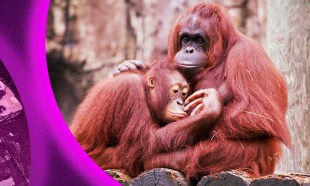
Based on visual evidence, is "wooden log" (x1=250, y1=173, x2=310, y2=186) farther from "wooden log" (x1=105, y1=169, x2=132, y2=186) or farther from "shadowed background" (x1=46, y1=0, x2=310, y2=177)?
"shadowed background" (x1=46, y1=0, x2=310, y2=177)

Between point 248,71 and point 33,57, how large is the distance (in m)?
0.98

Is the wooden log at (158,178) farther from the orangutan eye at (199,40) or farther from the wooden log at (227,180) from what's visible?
the orangutan eye at (199,40)

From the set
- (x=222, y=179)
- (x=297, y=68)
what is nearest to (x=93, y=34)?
(x=297, y=68)

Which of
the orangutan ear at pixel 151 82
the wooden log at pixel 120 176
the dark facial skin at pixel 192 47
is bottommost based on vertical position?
the wooden log at pixel 120 176

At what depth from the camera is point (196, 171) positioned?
2.95 meters

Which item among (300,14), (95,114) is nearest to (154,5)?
(300,14)

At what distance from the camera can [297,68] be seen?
4078 mm

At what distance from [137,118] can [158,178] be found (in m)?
0.46

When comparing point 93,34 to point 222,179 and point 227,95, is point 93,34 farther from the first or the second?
point 222,179

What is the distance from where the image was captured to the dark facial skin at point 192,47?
3238 millimetres

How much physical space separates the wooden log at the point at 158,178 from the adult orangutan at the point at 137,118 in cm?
27

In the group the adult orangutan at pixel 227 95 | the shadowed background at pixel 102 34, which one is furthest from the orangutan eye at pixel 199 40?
the shadowed background at pixel 102 34

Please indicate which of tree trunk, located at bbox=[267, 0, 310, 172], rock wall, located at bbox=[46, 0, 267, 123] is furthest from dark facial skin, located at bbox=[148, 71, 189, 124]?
rock wall, located at bbox=[46, 0, 267, 123]

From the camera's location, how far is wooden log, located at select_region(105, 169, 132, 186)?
2912 mm
